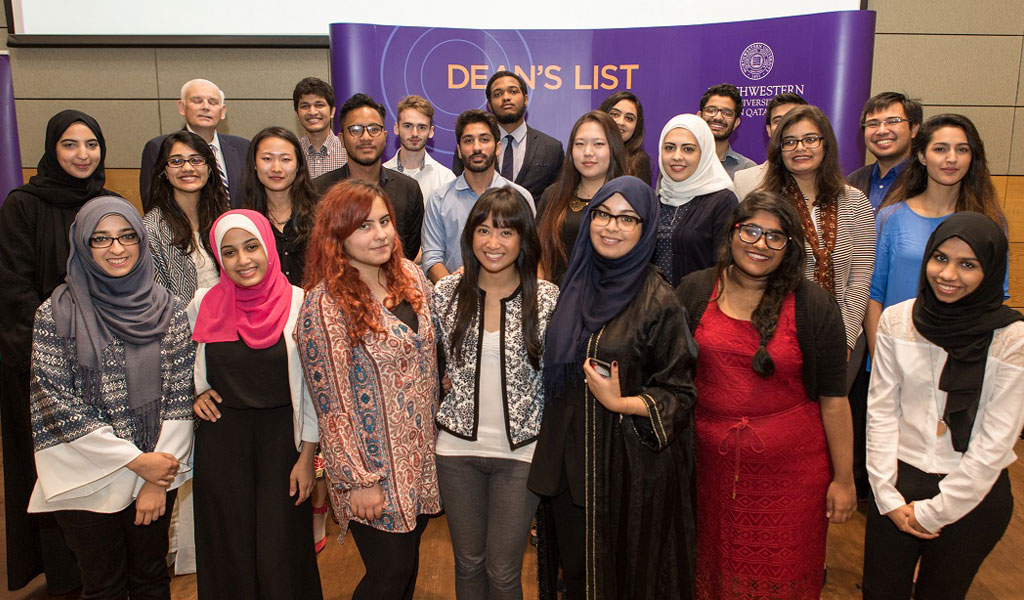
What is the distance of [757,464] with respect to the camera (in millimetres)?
2012

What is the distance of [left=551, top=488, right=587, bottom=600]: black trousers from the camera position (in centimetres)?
210

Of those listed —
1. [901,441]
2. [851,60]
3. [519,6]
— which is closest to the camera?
[901,441]

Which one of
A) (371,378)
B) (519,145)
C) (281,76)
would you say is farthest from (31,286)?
(281,76)

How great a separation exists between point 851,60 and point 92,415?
484 centimetres

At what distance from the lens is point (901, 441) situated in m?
2.01

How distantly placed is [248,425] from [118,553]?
61 cm

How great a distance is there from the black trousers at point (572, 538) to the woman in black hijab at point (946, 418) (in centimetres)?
90

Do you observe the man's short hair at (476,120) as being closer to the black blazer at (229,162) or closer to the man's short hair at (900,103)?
the black blazer at (229,162)

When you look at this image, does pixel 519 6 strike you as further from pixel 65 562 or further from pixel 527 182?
pixel 65 562

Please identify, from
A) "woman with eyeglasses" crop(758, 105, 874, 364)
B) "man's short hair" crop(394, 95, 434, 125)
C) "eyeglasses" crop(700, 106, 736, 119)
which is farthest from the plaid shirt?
"woman with eyeglasses" crop(758, 105, 874, 364)

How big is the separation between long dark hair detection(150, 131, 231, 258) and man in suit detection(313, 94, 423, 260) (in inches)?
21.9

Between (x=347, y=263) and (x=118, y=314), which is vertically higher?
(x=347, y=263)

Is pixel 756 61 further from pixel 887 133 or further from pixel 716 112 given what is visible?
pixel 887 133

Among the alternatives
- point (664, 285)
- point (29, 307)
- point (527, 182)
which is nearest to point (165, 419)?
point (29, 307)
